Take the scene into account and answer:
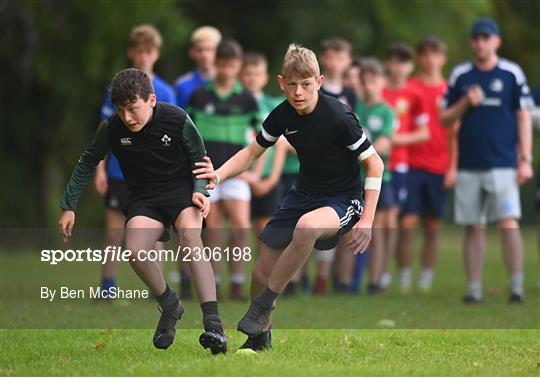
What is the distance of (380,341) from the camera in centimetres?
825

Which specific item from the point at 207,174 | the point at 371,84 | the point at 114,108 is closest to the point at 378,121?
the point at 371,84

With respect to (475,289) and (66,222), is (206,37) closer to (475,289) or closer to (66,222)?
(475,289)

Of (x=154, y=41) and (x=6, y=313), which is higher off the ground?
(x=154, y=41)

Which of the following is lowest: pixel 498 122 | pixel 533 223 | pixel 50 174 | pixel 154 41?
pixel 533 223

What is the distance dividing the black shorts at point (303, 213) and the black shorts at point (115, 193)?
12.0 feet

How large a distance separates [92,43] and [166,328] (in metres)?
11.0

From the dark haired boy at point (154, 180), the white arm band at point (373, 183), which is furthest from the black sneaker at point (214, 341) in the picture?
the white arm band at point (373, 183)

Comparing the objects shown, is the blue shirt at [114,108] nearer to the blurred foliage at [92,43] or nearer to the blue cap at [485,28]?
the blue cap at [485,28]

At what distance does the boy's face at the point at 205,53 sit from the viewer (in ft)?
40.3

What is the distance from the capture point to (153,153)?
7836mm

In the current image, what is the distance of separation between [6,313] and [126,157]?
106 inches

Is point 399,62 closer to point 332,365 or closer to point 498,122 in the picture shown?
point 498,122

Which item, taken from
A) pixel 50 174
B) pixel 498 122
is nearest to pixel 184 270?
pixel 498 122

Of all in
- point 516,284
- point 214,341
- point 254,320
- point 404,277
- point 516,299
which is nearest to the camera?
point 214,341
